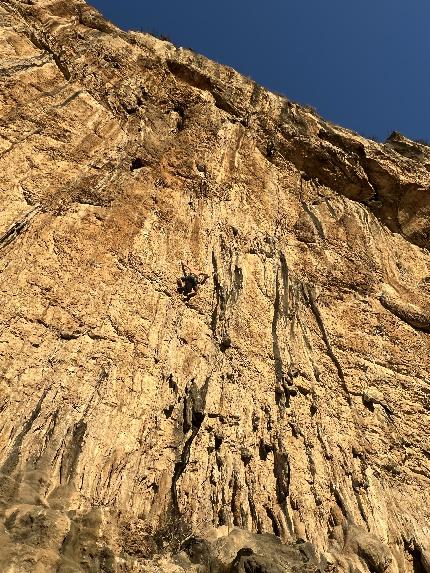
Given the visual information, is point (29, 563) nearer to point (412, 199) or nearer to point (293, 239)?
point (293, 239)

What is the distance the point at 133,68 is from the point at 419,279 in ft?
31.3

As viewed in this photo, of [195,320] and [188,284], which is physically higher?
[188,284]

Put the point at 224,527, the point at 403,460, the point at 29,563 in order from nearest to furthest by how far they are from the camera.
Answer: the point at 29,563
the point at 224,527
the point at 403,460

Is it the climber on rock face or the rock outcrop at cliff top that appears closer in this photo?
the rock outcrop at cliff top

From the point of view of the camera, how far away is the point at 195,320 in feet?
35.5

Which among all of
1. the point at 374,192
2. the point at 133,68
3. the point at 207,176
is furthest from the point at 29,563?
the point at 374,192

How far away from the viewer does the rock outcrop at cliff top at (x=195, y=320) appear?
767 centimetres

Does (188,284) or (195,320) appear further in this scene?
(188,284)

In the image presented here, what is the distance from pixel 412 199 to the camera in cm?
1672

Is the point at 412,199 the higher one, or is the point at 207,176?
the point at 412,199

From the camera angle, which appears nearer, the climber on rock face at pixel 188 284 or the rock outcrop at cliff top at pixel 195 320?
the rock outcrop at cliff top at pixel 195 320

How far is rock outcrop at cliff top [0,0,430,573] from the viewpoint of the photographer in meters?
7.67

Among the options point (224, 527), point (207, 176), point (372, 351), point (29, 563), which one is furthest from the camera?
point (207, 176)

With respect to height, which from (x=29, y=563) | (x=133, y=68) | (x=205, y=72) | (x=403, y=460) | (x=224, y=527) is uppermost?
(x=205, y=72)
